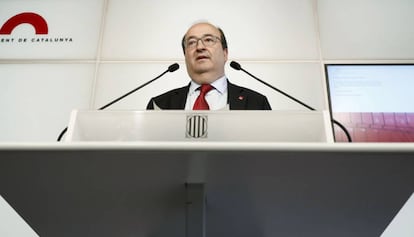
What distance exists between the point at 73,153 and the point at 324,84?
1569 millimetres

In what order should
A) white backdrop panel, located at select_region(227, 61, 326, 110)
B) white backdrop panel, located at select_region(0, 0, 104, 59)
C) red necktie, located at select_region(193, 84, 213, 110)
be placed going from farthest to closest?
white backdrop panel, located at select_region(0, 0, 104, 59)
white backdrop panel, located at select_region(227, 61, 326, 110)
red necktie, located at select_region(193, 84, 213, 110)

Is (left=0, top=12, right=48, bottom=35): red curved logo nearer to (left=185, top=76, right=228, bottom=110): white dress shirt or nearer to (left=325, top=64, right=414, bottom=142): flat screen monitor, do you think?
(left=185, top=76, right=228, bottom=110): white dress shirt

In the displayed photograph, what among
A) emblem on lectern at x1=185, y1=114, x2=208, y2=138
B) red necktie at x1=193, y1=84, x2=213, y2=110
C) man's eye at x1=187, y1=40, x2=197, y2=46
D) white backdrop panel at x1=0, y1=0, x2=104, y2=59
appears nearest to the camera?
emblem on lectern at x1=185, y1=114, x2=208, y2=138

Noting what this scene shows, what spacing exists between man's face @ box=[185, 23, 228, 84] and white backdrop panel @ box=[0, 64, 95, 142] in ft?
1.71

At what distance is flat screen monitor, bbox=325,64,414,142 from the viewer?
1.98m

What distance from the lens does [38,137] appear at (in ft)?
6.61

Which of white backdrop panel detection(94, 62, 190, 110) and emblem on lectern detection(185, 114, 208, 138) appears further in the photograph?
white backdrop panel detection(94, 62, 190, 110)

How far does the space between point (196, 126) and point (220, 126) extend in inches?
2.0

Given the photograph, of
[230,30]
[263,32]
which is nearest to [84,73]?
[230,30]

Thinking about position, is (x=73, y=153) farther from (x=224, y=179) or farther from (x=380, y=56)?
(x=380, y=56)

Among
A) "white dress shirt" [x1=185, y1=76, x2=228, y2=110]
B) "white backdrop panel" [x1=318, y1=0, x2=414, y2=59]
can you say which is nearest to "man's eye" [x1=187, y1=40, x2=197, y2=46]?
"white dress shirt" [x1=185, y1=76, x2=228, y2=110]

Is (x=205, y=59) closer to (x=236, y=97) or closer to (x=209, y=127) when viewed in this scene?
(x=236, y=97)

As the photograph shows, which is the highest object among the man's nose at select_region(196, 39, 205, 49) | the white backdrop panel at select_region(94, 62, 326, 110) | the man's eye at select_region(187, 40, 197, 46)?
the man's eye at select_region(187, 40, 197, 46)

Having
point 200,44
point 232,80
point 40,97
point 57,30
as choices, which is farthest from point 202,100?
point 57,30
